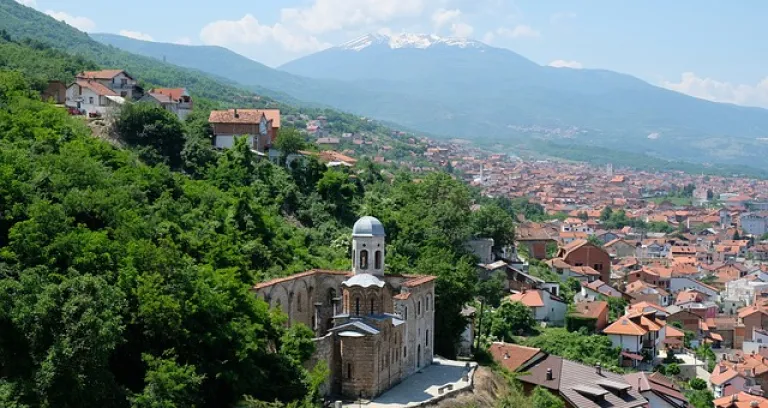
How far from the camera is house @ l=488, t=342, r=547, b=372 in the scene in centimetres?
3134

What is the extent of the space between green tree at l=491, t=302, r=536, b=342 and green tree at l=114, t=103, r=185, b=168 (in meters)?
13.3

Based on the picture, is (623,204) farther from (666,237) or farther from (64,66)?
(64,66)

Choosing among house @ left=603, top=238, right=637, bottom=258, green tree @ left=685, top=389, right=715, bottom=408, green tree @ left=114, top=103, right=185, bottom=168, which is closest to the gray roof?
green tree @ left=114, top=103, right=185, bottom=168

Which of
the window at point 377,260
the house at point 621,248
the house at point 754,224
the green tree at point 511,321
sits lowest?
the house at point 754,224

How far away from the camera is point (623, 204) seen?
131 meters

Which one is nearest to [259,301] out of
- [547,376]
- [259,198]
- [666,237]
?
[547,376]

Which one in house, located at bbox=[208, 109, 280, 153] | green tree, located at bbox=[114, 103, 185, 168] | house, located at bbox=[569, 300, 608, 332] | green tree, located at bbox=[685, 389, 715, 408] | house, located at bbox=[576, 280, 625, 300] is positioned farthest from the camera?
house, located at bbox=[576, 280, 625, 300]

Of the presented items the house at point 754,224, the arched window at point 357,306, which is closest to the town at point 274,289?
the arched window at point 357,306

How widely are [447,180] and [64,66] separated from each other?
20.2 meters

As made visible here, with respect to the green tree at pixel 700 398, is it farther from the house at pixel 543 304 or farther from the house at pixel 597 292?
the house at pixel 597 292

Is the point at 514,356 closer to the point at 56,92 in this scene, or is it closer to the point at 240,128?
the point at 240,128

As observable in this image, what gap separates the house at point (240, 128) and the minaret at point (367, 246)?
15.2m

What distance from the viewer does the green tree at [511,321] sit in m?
37.2

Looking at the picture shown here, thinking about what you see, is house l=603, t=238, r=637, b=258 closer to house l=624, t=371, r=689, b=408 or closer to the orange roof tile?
the orange roof tile
